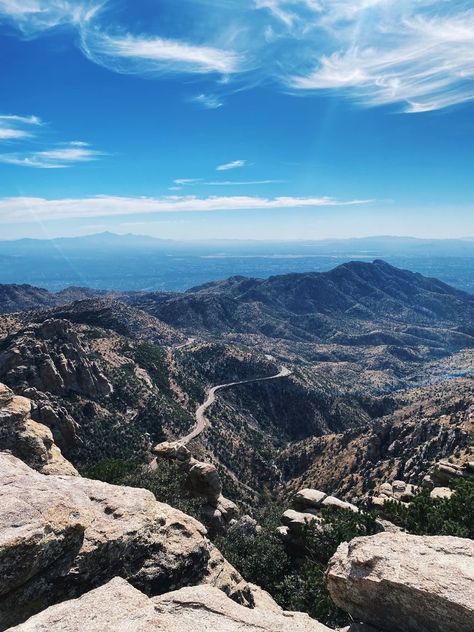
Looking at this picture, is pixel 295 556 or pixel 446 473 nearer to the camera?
pixel 295 556

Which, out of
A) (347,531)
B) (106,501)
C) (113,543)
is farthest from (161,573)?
(347,531)

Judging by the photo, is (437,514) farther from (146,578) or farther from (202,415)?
(202,415)

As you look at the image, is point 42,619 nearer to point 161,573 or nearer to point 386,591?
point 161,573

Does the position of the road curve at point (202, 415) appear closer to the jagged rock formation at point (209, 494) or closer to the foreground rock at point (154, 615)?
the jagged rock formation at point (209, 494)

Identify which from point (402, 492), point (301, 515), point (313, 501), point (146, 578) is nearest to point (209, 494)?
point (301, 515)

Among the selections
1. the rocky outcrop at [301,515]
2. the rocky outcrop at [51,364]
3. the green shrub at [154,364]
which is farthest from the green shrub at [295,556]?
the green shrub at [154,364]
